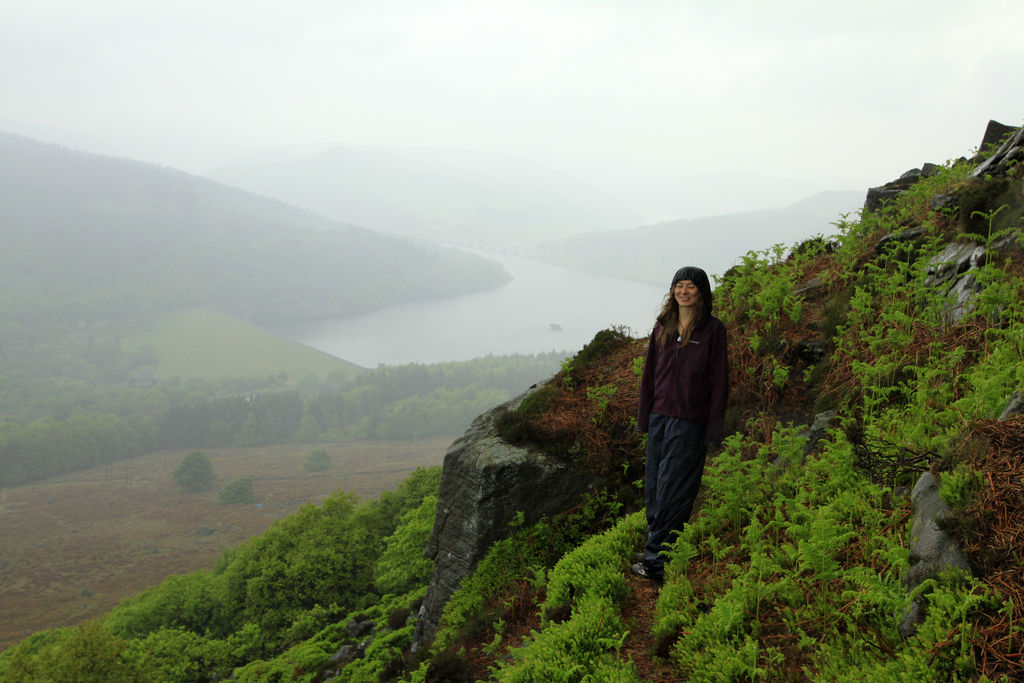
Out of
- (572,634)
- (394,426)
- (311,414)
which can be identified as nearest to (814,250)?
(572,634)

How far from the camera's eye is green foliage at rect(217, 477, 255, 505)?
369ft

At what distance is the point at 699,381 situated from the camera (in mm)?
5301

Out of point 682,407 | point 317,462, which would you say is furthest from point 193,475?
point 682,407

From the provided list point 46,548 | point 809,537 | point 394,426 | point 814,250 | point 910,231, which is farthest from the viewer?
→ point 394,426

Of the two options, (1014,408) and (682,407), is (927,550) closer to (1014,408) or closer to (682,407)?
(1014,408)

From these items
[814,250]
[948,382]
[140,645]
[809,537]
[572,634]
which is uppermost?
[814,250]

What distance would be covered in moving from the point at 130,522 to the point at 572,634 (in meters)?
129

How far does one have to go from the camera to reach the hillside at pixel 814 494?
3457 mm

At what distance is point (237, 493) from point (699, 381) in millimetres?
125513

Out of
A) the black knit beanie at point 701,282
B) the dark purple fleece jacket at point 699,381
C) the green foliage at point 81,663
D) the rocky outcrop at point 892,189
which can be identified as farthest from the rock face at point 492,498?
the green foliage at point 81,663

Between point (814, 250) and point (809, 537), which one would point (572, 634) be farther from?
point (814, 250)

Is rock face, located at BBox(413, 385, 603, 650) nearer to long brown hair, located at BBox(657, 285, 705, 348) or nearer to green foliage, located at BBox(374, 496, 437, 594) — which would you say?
long brown hair, located at BBox(657, 285, 705, 348)

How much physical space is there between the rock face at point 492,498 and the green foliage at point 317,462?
434 feet

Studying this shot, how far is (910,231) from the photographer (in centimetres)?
842
